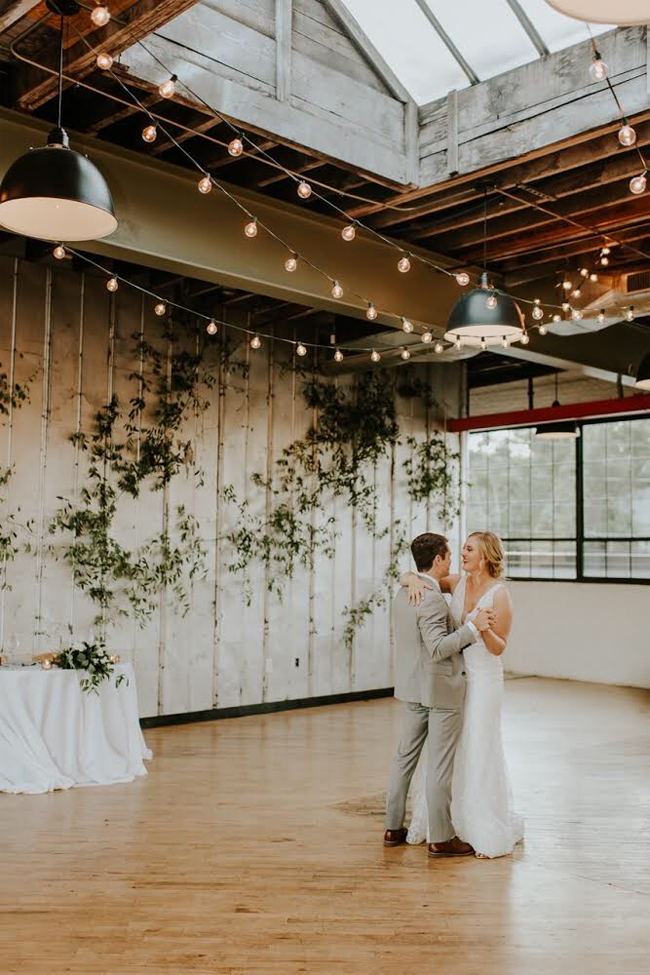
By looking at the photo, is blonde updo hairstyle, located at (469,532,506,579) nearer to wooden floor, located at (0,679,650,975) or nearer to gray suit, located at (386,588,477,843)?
gray suit, located at (386,588,477,843)

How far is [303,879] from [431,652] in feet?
3.96

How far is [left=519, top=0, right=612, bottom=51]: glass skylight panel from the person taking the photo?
205 inches

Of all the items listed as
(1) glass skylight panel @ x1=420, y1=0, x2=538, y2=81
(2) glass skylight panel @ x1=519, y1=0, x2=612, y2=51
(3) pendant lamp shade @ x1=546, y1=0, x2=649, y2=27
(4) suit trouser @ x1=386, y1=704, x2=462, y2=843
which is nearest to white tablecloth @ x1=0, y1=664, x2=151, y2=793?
(4) suit trouser @ x1=386, y1=704, x2=462, y2=843

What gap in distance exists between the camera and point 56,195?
3.45m

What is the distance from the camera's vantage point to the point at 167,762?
6.66 m

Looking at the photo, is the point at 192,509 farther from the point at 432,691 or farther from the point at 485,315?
the point at 432,691

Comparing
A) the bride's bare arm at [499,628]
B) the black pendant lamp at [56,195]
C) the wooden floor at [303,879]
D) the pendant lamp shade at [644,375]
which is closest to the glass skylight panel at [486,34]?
the black pendant lamp at [56,195]

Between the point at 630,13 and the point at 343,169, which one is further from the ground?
the point at 343,169

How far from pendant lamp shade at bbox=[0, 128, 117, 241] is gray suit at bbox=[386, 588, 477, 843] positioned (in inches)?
92.3

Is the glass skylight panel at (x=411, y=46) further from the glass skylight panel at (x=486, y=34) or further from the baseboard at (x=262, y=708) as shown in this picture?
the baseboard at (x=262, y=708)

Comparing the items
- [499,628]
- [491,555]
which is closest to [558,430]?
[491,555]

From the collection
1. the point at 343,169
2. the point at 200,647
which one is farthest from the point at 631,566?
the point at 343,169

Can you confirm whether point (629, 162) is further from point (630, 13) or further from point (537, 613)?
point (537, 613)

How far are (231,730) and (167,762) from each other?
142cm
